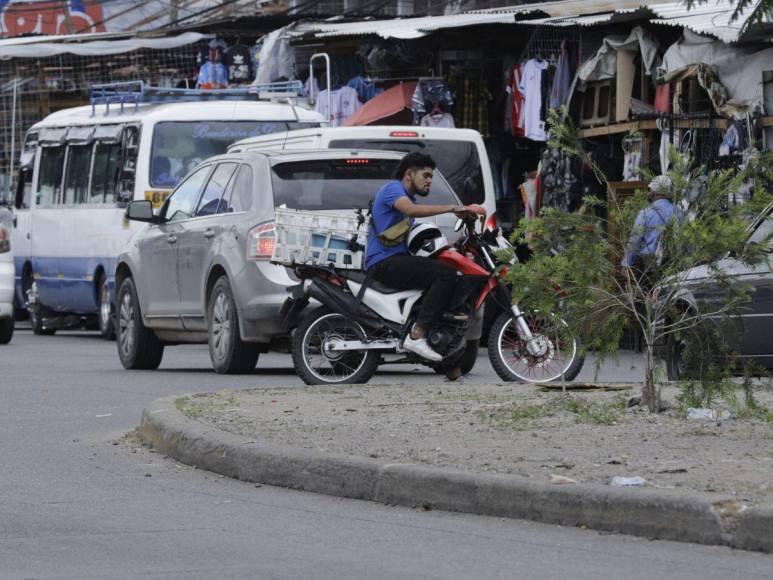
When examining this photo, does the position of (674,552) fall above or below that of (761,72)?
below

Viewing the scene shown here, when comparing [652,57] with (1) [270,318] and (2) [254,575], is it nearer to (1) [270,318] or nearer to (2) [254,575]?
(1) [270,318]

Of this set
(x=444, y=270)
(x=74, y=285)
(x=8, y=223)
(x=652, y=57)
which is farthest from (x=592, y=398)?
(x=8, y=223)

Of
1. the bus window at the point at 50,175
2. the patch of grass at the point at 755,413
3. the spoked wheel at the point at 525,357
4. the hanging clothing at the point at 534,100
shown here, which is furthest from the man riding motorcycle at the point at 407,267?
the bus window at the point at 50,175

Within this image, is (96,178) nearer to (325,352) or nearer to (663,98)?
(663,98)

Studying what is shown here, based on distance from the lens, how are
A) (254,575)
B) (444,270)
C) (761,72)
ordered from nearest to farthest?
(254,575) → (444,270) → (761,72)

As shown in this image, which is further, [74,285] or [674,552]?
[74,285]

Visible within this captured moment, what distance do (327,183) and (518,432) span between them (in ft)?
17.9

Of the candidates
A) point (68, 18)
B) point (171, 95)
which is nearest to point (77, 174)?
point (171, 95)

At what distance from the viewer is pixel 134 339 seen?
1581cm

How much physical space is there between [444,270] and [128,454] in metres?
3.67

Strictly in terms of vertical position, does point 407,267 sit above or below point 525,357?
above

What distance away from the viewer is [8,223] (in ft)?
83.5

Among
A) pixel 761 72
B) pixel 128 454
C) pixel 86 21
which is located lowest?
pixel 128 454

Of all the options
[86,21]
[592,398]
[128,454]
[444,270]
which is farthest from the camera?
[86,21]
